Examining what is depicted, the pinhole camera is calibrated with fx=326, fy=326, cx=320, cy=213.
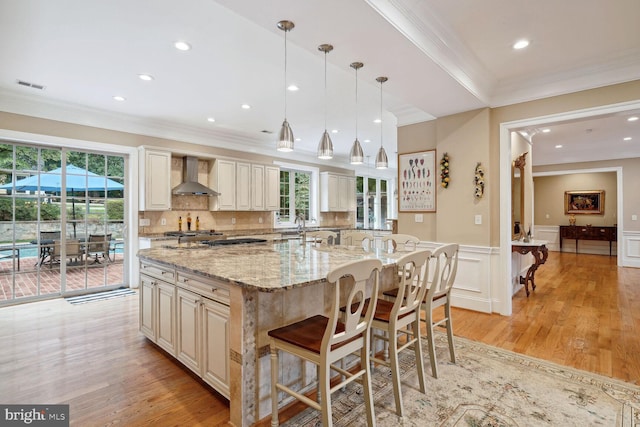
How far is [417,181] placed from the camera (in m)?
4.68

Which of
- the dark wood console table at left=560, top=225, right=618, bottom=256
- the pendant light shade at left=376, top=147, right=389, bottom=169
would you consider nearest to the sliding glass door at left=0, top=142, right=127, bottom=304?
the pendant light shade at left=376, top=147, right=389, bottom=169

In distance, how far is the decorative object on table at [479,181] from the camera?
3996mm

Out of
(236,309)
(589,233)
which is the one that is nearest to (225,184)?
(236,309)

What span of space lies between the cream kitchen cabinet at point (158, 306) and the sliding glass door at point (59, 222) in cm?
270

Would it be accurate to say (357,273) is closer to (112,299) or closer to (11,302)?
(112,299)

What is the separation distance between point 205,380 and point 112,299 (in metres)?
3.27

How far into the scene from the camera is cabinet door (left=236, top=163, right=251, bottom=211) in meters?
6.25

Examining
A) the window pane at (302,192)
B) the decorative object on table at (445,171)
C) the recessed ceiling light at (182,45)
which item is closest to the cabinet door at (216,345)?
the recessed ceiling light at (182,45)

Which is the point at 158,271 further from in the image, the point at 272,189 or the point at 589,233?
the point at 589,233

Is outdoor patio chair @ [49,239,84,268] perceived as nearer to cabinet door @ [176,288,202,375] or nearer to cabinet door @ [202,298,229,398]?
cabinet door @ [176,288,202,375]

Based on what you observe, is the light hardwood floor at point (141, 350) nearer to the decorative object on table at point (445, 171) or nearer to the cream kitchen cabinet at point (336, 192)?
the decorative object on table at point (445, 171)

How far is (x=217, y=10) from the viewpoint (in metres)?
2.41

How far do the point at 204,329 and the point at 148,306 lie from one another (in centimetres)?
108

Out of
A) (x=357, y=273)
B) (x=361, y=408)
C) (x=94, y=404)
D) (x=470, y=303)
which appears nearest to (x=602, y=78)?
(x=470, y=303)
